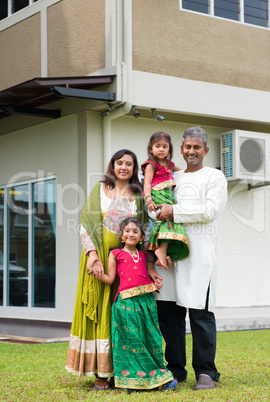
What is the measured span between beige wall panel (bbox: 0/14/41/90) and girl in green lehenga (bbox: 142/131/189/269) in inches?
223

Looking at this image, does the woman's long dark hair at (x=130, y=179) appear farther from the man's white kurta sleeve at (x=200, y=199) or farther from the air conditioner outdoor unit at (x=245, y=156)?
the air conditioner outdoor unit at (x=245, y=156)

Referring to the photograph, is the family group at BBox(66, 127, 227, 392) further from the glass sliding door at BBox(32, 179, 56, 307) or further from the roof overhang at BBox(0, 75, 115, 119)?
the glass sliding door at BBox(32, 179, 56, 307)

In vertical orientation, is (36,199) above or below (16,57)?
below

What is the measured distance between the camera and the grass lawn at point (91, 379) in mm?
4312

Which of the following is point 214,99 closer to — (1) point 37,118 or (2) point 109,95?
(2) point 109,95

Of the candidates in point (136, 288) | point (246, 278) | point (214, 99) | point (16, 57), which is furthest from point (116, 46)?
point (136, 288)

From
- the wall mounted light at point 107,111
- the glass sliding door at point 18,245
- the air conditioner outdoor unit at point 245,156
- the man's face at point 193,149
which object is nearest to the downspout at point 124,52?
the wall mounted light at point 107,111

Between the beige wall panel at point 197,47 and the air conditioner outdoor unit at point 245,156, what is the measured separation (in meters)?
0.78

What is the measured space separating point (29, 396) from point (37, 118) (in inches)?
241

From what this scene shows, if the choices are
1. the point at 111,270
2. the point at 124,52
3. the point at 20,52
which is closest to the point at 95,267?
the point at 111,270

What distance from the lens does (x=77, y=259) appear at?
29.9 feet

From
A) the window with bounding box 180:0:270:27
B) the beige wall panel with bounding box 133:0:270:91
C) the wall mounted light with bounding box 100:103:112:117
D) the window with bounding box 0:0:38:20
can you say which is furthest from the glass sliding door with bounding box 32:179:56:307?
the window with bounding box 180:0:270:27

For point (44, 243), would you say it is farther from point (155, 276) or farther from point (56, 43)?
point (155, 276)

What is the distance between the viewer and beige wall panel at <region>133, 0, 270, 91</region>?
29.3ft
